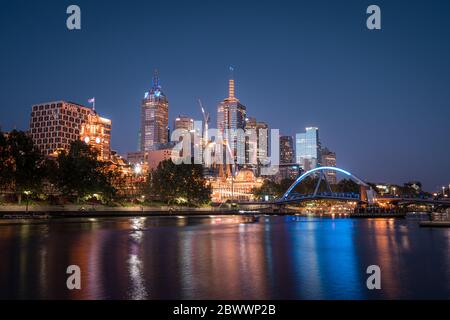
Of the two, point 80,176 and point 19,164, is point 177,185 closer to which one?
point 80,176

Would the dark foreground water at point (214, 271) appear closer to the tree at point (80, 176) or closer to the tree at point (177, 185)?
the tree at point (80, 176)

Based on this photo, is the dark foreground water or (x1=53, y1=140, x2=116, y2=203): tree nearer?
the dark foreground water

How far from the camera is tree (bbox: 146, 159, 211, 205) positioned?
148m

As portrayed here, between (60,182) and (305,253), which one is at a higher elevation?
(60,182)

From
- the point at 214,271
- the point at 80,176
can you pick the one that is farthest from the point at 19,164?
the point at 214,271

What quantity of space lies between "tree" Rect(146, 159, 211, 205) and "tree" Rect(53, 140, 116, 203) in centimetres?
2986

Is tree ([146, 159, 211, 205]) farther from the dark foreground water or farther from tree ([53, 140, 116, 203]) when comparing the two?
the dark foreground water

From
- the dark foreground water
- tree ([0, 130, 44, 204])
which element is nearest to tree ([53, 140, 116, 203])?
tree ([0, 130, 44, 204])

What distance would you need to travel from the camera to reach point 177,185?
14975cm

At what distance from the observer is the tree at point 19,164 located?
86375 mm
